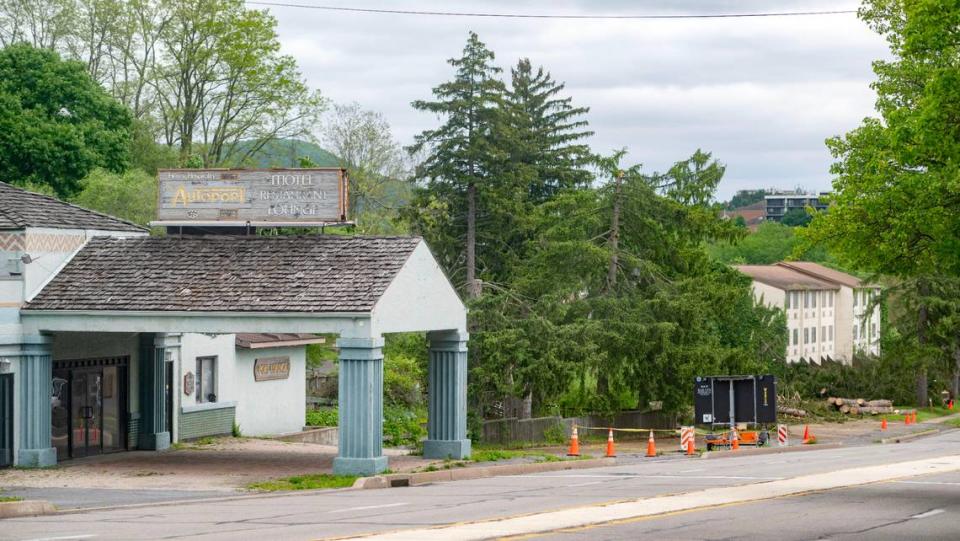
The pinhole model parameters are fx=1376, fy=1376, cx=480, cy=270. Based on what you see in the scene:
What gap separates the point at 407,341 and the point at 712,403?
1564 centimetres

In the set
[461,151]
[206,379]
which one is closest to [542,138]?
[461,151]

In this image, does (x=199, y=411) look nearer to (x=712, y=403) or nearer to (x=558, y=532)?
(x=712, y=403)

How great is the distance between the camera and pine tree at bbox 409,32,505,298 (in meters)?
69.2

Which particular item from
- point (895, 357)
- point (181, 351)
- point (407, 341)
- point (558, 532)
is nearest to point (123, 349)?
point (181, 351)

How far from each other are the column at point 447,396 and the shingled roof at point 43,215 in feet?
26.5

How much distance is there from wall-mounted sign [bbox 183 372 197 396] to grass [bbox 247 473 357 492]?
939cm

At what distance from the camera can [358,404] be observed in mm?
27500

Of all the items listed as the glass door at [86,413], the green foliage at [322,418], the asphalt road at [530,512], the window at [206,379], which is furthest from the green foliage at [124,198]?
the asphalt road at [530,512]

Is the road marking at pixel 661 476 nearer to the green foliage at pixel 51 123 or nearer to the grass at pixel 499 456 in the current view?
the grass at pixel 499 456

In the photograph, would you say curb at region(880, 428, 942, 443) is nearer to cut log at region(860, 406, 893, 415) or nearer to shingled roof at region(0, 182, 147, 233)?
cut log at region(860, 406, 893, 415)

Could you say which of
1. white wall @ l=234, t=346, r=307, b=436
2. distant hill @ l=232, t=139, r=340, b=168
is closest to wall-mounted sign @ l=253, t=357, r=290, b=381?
white wall @ l=234, t=346, r=307, b=436

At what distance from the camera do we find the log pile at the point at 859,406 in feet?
235

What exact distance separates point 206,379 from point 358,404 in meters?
11.4

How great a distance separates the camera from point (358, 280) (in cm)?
2844
